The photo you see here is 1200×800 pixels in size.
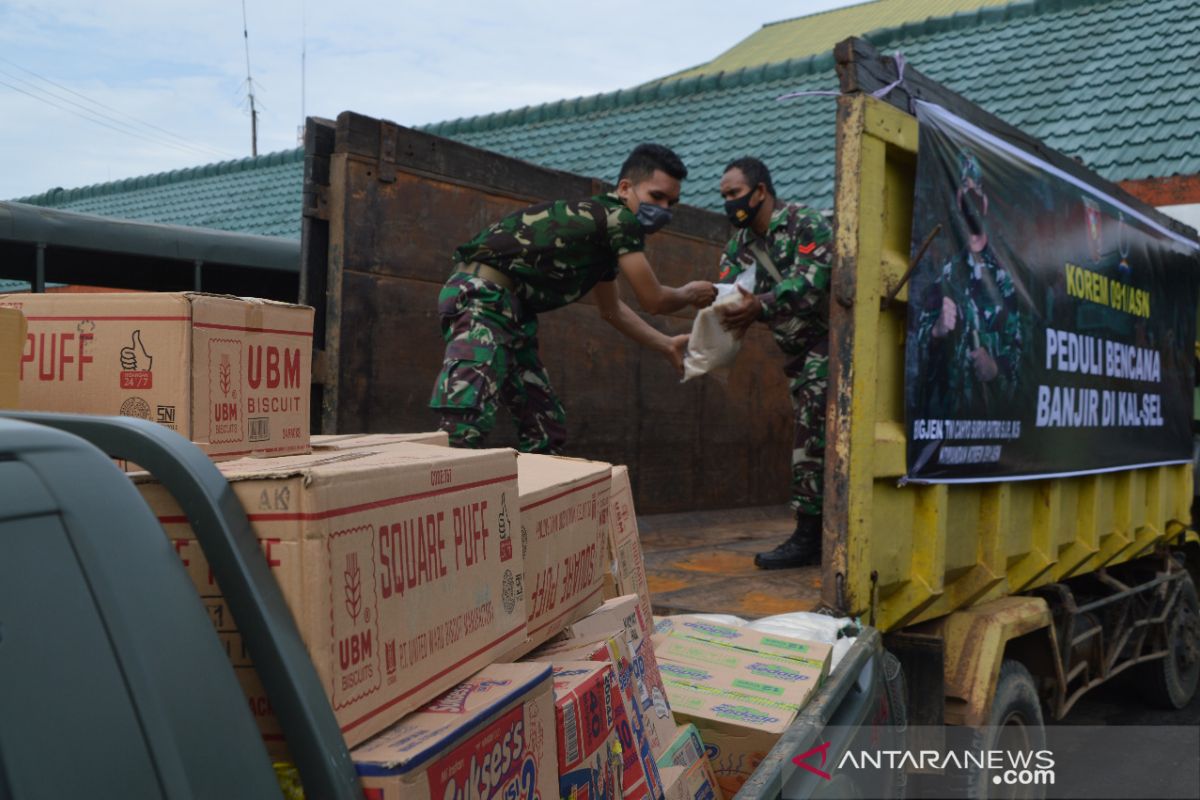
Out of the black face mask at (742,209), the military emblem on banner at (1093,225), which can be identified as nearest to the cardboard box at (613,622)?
the black face mask at (742,209)

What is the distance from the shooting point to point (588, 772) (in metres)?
1.53

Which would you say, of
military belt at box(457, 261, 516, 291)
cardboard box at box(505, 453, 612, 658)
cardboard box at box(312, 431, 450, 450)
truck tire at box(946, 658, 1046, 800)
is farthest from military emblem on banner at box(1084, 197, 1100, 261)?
cardboard box at box(312, 431, 450, 450)

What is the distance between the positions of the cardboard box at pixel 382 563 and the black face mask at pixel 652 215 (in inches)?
100

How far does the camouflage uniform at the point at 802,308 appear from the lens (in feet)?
13.1

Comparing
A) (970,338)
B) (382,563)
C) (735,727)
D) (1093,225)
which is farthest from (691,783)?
(1093,225)

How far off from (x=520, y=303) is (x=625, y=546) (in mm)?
1540

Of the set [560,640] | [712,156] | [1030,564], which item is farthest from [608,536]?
[712,156]

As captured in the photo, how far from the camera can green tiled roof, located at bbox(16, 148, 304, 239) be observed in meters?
14.5

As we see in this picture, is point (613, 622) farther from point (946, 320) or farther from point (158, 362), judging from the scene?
point (946, 320)

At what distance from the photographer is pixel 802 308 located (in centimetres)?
408

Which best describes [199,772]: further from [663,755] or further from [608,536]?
[608,536]

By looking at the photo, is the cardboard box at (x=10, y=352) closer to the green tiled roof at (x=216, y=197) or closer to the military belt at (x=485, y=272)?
the military belt at (x=485, y=272)

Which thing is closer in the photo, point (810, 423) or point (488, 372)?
point (488, 372)

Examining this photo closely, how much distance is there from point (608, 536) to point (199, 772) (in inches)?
57.7
